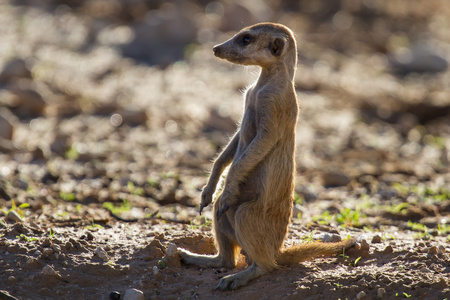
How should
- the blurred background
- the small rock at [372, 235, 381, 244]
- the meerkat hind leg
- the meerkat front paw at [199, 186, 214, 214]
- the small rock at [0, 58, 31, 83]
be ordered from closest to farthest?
the meerkat hind leg < the meerkat front paw at [199, 186, 214, 214] < the small rock at [372, 235, 381, 244] < the blurred background < the small rock at [0, 58, 31, 83]

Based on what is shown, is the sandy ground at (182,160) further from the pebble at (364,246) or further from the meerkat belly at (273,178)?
the meerkat belly at (273,178)

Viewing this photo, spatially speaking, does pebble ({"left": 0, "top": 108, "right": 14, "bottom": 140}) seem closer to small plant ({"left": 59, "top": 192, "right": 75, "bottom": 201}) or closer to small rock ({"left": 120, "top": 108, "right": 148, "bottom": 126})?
A: small rock ({"left": 120, "top": 108, "right": 148, "bottom": 126})

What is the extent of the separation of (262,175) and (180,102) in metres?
5.72

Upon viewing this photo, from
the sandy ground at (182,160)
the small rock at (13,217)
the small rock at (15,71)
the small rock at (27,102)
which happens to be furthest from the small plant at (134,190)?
the small rock at (15,71)

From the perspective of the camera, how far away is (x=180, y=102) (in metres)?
9.82

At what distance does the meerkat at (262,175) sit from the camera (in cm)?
412

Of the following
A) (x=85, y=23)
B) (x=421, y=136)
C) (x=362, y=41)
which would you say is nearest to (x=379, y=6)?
(x=362, y=41)

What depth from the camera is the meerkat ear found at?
4.30 meters

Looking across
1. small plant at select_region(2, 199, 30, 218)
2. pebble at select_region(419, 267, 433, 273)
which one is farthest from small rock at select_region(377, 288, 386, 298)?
small plant at select_region(2, 199, 30, 218)

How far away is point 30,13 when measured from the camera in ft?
50.5

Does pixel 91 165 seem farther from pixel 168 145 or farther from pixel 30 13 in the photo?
pixel 30 13

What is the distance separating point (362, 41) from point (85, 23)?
6.46 meters

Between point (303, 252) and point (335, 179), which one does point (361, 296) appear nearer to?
point (303, 252)

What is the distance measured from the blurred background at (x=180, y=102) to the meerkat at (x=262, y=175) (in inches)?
21.3
